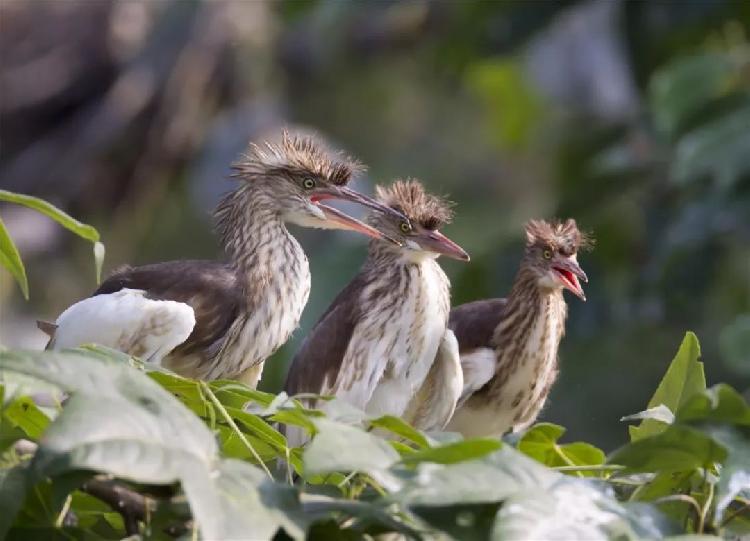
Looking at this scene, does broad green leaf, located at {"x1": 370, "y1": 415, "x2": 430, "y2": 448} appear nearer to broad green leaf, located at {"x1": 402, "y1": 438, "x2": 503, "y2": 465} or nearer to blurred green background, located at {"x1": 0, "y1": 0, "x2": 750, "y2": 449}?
broad green leaf, located at {"x1": 402, "y1": 438, "x2": 503, "y2": 465}

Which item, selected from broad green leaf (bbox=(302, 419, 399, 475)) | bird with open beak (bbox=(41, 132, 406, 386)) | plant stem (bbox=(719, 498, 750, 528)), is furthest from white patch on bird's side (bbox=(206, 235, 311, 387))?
broad green leaf (bbox=(302, 419, 399, 475))

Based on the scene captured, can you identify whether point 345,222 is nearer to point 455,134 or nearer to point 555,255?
point 555,255

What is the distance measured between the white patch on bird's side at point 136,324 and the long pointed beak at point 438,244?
2.55 feet

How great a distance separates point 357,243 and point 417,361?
4350mm

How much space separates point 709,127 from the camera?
7.30 metres

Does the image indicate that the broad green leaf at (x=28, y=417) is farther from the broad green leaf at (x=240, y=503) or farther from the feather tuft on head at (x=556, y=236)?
the feather tuft on head at (x=556, y=236)

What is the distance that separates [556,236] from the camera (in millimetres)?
4715

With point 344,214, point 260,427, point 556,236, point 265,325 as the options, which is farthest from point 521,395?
point 260,427

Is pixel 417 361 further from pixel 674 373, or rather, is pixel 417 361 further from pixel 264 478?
pixel 264 478

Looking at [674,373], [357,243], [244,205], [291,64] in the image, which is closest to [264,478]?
[674,373]

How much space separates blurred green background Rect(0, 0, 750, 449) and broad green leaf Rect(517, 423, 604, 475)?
396 centimetres

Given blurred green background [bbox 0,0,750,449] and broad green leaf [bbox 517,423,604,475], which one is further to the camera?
blurred green background [bbox 0,0,750,449]

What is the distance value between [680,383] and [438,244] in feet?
6.49

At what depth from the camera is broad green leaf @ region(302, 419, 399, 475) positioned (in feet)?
5.73
